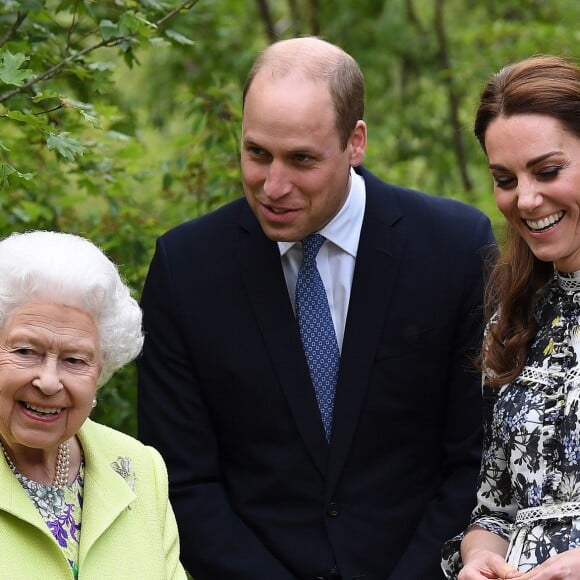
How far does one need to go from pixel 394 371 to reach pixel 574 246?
860 mm

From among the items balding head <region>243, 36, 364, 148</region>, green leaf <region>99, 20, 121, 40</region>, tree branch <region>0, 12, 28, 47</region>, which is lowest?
balding head <region>243, 36, 364, 148</region>

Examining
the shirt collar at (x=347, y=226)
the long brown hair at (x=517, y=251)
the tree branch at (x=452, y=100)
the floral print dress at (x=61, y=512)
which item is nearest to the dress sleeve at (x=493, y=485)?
the long brown hair at (x=517, y=251)

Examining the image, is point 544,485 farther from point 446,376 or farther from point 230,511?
point 230,511

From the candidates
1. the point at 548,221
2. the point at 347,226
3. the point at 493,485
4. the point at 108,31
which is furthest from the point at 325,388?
the point at 108,31

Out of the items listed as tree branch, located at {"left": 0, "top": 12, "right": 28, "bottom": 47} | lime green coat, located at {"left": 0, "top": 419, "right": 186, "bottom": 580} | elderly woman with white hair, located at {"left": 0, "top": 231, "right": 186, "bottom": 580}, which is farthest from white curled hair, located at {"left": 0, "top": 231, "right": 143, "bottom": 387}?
tree branch, located at {"left": 0, "top": 12, "right": 28, "bottom": 47}

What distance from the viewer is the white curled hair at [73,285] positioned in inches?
123

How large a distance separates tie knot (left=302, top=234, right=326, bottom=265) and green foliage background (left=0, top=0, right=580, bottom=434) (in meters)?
0.73

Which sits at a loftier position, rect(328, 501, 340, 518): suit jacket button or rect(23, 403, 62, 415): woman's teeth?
rect(23, 403, 62, 415): woman's teeth

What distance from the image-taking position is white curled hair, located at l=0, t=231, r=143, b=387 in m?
3.13

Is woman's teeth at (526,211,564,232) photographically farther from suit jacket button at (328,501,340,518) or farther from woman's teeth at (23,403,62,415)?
woman's teeth at (23,403,62,415)

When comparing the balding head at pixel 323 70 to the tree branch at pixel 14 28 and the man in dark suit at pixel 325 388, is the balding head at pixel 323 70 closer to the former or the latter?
the man in dark suit at pixel 325 388

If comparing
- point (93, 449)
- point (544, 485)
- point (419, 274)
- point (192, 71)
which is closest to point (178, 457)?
point (93, 449)

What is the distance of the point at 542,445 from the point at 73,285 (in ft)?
4.09

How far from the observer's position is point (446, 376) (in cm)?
409
